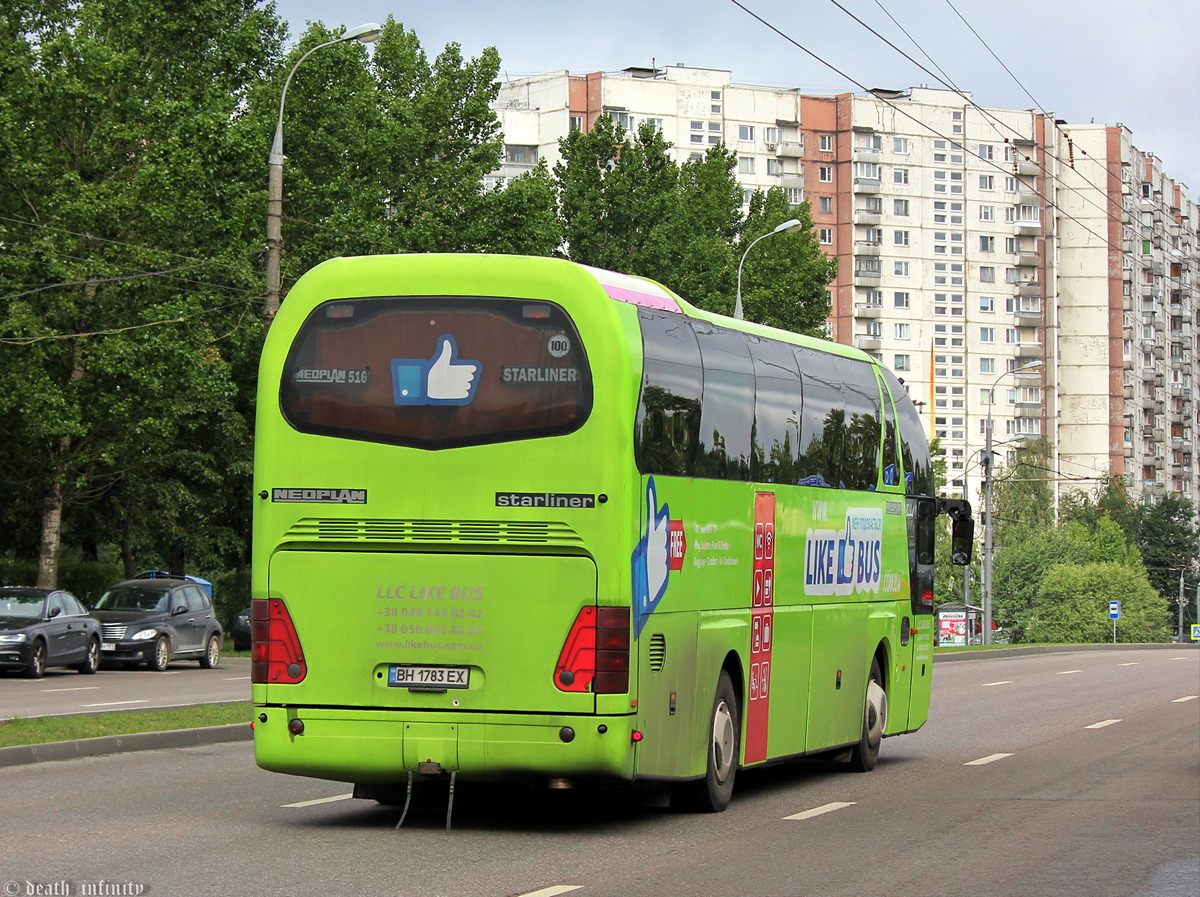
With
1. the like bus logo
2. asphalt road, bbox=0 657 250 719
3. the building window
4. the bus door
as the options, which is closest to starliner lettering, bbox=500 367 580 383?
the like bus logo

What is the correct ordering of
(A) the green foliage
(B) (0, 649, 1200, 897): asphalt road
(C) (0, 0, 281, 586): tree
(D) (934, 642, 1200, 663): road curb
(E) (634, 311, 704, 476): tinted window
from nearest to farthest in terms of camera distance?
(B) (0, 649, 1200, 897): asphalt road → (E) (634, 311, 704, 476): tinted window → (C) (0, 0, 281, 586): tree → (D) (934, 642, 1200, 663): road curb → (A) the green foliage

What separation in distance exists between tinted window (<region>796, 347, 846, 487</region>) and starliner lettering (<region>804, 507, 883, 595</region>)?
47 cm

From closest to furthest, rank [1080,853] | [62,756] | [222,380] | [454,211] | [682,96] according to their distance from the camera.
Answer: [1080,853]
[62,756]
[222,380]
[454,211]
[682,96]

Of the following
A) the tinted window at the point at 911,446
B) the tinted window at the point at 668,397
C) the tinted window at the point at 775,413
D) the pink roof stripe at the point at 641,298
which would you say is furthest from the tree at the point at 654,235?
the tinted window at the point at 668,397

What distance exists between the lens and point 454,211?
156 feet

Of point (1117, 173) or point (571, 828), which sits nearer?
point (571, 828)

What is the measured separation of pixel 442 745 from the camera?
10.9m

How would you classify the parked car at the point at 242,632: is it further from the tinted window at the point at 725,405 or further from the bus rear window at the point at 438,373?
the bus rear window at the point at 438,373

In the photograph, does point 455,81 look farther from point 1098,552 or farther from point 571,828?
point 1098,552

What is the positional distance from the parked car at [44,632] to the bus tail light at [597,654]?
66.9 feet

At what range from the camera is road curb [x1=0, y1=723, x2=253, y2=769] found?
605 inches

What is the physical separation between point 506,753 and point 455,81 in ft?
135

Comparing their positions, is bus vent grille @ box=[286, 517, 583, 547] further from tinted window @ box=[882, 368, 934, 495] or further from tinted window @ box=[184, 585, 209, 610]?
tinted window @ box=[184, 585, 209, 610]

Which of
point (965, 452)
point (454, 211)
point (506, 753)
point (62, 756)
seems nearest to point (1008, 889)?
point (506, 753)
